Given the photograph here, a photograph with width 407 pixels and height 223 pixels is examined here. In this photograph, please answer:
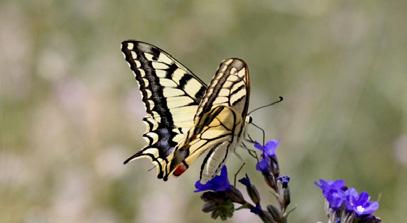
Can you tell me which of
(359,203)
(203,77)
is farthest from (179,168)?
(203,77)

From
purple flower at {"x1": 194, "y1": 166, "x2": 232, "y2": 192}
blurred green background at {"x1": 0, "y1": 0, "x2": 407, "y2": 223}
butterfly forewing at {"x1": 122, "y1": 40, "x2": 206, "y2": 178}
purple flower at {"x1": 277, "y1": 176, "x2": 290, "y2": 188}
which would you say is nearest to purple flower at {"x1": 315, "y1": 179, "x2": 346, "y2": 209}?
purple flower at {"x1": 277, "y1": 176, "x2": 290, "y2": 188}

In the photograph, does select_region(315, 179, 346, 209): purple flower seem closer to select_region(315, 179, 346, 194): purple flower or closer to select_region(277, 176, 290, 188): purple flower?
select_region(315, 179, 346, 194): purple flower

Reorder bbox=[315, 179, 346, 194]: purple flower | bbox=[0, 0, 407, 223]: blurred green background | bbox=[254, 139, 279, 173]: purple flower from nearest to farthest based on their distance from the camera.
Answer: bbox=[315, 179, 346, 194]: purple flower < bbox=[254, 139, 279, 173]: purple flower < bbox=[0, 0, 407, 223]: blurred green background

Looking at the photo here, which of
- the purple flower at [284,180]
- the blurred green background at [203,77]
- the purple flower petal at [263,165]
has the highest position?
the blurred green background at [203,77]

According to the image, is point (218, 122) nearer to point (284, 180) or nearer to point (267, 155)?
point (267, 155)

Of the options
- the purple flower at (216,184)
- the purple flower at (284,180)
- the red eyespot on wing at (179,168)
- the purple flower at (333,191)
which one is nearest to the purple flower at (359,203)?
the purple flower at (333,191)

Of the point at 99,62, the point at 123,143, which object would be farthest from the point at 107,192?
the point at 99,62

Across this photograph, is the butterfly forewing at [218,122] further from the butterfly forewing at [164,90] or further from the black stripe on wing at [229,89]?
the butterfly forewing at [164,90]
